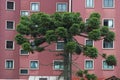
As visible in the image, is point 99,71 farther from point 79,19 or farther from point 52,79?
point 79,19

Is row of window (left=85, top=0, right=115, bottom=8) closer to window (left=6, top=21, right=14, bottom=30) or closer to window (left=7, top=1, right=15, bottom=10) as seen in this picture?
window (left=7, top=1, right=15, bottom=10)

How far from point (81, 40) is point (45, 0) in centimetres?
741

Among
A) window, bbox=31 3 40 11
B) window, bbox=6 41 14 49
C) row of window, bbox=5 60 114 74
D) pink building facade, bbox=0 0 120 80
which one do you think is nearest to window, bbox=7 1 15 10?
pink building facade, bbox=0 0 120 80

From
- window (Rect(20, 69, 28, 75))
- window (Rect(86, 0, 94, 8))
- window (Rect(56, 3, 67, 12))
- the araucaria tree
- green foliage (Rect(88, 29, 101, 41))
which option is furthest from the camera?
window (Rect(56, 3, 67, 12))

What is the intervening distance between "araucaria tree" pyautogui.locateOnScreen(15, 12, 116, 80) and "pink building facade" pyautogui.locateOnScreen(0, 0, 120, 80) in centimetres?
2071

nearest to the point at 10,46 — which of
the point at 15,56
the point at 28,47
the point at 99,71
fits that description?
the point at 15,56

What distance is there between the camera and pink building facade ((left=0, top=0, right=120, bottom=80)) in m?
49.4

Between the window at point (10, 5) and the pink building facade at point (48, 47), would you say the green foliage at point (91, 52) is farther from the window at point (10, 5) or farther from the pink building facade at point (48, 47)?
the window at point (10, 5)

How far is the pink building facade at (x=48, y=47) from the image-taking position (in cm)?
4944

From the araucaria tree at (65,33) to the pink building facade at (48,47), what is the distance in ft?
68.0

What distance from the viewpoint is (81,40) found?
4894cm

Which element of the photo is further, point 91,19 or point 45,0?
point 45,0

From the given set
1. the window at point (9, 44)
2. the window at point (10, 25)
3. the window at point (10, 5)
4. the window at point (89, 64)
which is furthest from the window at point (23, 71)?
the window at point (89, 64)

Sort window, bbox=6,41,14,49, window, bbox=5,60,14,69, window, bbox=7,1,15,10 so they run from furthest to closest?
1. window, bbox=7,1,15,10
2. window, bbox=6,41,14,49
3. window, bbox=5,60,14,69
